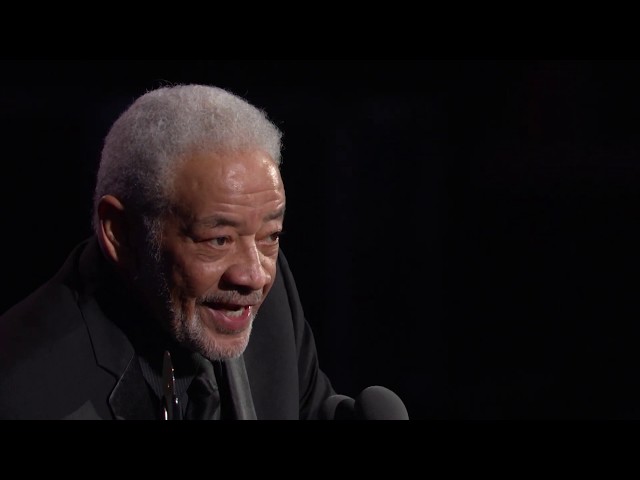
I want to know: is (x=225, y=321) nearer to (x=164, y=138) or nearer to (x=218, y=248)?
(x=218, y=248)

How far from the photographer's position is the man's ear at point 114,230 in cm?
173

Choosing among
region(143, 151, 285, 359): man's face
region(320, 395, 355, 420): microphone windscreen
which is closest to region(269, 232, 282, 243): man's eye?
region(143, 151, 285, 359): man's face

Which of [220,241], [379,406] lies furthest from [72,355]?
[379,406]

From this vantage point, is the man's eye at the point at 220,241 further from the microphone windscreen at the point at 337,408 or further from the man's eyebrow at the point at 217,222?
the microphone windscreen at the point at 337,408

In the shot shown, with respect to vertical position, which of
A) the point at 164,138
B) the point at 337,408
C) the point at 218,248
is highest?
the point at 164,138

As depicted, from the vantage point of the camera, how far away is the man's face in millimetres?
1661

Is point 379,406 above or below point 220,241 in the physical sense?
below

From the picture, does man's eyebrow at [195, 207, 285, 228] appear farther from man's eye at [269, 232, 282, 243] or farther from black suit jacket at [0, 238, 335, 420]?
black suit jacket at [0, 238, 335, 420]

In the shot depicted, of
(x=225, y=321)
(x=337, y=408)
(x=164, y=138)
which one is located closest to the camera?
(x=164, y=138)

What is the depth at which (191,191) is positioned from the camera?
166 cm

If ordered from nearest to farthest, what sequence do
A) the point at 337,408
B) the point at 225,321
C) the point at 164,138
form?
the point at 164,138
the point at 225,321
the point at 337,408

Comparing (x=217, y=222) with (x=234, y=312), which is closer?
(x=217, y=222)

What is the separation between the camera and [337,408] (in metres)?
2.01

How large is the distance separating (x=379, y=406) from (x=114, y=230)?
63 centimetres
